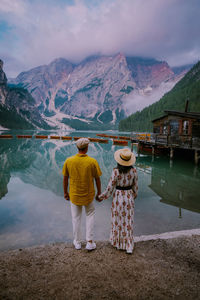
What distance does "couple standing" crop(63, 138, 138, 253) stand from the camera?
3.79 metres

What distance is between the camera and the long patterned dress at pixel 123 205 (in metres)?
3.86

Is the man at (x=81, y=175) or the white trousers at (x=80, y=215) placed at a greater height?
the man at (x=81, y=175)

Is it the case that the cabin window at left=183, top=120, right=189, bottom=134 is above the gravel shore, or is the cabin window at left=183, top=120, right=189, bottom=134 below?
above

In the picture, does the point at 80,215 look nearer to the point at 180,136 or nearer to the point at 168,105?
the point at 180,136

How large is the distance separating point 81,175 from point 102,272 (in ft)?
5.93

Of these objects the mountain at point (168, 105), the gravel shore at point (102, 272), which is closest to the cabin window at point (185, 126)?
the gravel shore at point (102, 272)

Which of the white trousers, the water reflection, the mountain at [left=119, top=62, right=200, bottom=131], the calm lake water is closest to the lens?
the white trousers

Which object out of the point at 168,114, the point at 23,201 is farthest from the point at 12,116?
the point at 23,201

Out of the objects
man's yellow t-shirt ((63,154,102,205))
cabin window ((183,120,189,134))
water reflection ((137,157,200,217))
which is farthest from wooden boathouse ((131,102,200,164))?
man's yellow t-shirt ((63,154,102,205))

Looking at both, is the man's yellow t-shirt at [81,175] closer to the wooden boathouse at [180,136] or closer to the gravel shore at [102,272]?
the gravel shore at [102,272]

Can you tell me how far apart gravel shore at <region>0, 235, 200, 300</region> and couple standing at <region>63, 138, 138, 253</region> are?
0.39 metres

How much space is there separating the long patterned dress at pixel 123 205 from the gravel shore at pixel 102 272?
269mm

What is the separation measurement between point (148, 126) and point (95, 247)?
127396 millimetres

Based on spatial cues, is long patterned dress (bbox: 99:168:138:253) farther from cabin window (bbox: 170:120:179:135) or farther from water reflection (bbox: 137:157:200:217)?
cabin window (bbox: 170:120:179:135)
